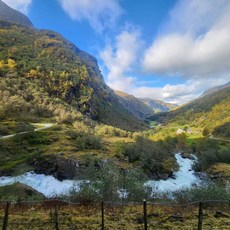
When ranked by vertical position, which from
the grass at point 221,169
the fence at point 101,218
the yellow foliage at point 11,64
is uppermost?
the yellow foliage at point 11,64

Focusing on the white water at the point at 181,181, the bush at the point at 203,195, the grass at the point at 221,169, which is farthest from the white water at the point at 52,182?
the bush at the point at 203,195

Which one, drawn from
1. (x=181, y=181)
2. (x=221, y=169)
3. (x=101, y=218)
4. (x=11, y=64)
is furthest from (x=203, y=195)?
(x=11, y=64)

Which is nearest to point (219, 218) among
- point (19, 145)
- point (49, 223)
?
point (49, 223)

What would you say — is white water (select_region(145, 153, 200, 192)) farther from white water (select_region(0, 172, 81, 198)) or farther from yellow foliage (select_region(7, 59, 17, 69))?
yellow foliage (select_region(7, 59, 17, 69))

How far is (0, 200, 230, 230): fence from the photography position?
16.6 meters

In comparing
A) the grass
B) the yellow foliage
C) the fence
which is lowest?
the fence

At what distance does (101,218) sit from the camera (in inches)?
717

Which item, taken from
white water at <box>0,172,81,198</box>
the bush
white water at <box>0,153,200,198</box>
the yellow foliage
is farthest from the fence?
the yellow foliage

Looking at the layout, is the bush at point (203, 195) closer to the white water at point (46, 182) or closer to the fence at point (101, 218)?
the fence at point (101, 218)

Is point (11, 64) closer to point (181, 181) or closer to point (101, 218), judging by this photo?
point (181, 181)

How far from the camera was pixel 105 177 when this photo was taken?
29984 millimetres

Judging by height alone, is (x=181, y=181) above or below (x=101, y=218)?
below

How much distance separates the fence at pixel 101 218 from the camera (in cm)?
1661

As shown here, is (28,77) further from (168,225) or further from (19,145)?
(168,225)
